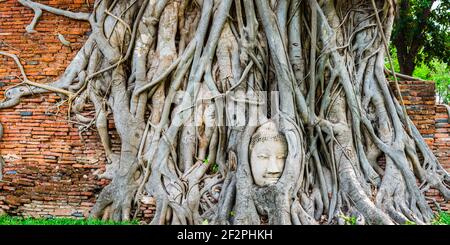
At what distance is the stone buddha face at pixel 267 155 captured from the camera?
12.8 ft

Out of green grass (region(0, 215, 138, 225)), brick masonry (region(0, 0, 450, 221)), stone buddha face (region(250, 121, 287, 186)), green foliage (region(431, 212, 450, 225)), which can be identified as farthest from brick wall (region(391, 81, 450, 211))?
green grass (region(0, 215, 138, 225))

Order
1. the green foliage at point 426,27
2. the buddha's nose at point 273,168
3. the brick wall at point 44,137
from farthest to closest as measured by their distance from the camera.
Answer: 1. the green foliage at point 426,27
2. the brick wall at point 44,137
3. the buddha's nose at point 273,168

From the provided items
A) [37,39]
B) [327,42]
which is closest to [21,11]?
[37,39]

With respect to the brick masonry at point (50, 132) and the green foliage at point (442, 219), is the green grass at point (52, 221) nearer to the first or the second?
the brick masonry at point (50, 132)

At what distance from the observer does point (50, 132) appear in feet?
15.8

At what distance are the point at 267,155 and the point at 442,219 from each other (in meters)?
1.66

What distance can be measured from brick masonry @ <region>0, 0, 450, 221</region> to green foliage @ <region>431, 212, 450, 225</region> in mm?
194

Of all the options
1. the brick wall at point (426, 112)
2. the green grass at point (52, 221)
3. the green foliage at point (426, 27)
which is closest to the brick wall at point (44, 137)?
the green grass at point (52, 221)

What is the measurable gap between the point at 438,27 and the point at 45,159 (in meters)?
6.97

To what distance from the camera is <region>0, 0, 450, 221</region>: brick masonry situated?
4.59 meters

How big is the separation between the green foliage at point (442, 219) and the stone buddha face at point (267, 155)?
1.42 m

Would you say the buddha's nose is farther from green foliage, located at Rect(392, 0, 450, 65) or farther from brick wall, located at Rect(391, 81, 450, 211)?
green foliage, located at Rect(392, 0, 450, 65)

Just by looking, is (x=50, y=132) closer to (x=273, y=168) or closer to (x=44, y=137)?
(x=44, y=137)

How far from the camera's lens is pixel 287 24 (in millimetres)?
4457
